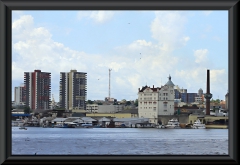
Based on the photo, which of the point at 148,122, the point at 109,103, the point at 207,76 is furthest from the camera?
the point at 109,103

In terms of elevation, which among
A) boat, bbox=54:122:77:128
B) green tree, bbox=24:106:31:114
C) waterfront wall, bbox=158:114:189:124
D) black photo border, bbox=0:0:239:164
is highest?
black photo border, bbox=0:0:239:164

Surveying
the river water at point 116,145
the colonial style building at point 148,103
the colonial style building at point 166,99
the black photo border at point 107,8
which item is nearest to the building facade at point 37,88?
the colonial style building at point 148,103

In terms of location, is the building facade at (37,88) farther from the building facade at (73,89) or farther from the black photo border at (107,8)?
the black photo border at (107,8)

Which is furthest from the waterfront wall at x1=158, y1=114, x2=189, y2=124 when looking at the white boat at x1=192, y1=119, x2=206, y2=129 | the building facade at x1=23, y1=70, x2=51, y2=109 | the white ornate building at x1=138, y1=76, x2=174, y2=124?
the building facade at x1=23, y1=70, x2=51, y2=109

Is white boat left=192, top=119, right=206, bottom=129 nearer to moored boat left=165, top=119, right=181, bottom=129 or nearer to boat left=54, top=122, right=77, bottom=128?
moored boat left=165, top=119, right=181, bottom=129

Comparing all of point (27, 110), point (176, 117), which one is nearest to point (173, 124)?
point (176, 117)

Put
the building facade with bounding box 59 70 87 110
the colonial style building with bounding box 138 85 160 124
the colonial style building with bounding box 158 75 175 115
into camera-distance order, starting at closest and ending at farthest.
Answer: the building facade with bounding box 59 70 87 110, the colonial style building with bounding box 138 85 160 124, the colonial style building with bounding box 158 75 175 115

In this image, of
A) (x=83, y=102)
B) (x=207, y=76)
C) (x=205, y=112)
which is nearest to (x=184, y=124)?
(x=205, y=112)
